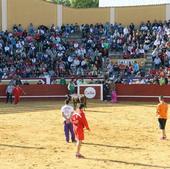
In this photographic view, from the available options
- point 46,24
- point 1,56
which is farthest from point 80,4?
point 1,56

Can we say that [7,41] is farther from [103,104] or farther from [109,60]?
[103,104]

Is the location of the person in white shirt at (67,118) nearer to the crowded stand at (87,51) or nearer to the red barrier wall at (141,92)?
the red barrier wall at (141,92)

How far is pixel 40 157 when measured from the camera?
14414 millimetres

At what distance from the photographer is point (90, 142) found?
16578 mm

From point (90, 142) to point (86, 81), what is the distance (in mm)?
14205

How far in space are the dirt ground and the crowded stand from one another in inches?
269

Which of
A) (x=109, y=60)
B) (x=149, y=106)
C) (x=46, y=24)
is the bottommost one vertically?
(x=149, y=106)

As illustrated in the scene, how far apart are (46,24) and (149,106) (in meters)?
13.0

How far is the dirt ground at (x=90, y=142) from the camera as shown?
1377cm

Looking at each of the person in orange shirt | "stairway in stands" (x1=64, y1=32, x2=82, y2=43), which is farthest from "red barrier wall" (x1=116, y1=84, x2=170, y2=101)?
the person in orange shirt

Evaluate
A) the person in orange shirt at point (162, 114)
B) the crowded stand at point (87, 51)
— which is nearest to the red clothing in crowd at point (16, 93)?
the crowded stand at point (87, 51)

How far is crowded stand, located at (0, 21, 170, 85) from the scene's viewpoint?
104 feet

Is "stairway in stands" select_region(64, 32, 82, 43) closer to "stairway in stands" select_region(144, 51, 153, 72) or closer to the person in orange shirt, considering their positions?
"stairway in stands" select_region(144, 51, 153, 72)

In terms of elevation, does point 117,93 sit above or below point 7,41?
below
